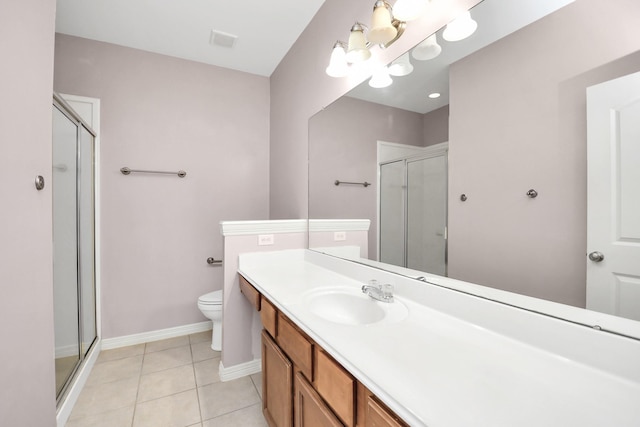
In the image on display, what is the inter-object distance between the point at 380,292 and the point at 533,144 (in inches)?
28.1

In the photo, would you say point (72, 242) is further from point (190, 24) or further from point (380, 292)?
point (380, 292)

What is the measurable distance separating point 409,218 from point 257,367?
5.20 ft

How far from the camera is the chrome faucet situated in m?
1.08

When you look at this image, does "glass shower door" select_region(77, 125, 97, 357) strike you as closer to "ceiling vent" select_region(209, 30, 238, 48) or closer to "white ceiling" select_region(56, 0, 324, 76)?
"white ceiling" select_region(56, 0, 324, 76)

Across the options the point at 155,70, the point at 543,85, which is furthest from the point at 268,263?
the point at 155,70

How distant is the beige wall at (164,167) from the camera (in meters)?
2.29

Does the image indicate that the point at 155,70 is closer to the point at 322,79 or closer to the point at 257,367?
the point at 322,79

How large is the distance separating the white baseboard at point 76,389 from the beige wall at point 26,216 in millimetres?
285

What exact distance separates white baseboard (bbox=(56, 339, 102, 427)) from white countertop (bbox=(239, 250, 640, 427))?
152 cm

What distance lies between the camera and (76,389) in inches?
65.2

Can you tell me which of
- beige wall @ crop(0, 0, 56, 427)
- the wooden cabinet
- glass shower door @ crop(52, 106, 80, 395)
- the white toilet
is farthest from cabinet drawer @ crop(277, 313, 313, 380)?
glass shower door @ crop(52, 106, 80, 395)

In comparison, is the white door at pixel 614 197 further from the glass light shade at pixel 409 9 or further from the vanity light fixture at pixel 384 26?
the vanity light fixture at pixel 384 26

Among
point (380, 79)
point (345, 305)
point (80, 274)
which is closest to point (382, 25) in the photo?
point (380, 79)

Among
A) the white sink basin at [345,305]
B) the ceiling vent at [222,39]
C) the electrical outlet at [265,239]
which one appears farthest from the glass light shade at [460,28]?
the ceiling vent at [222,39]
